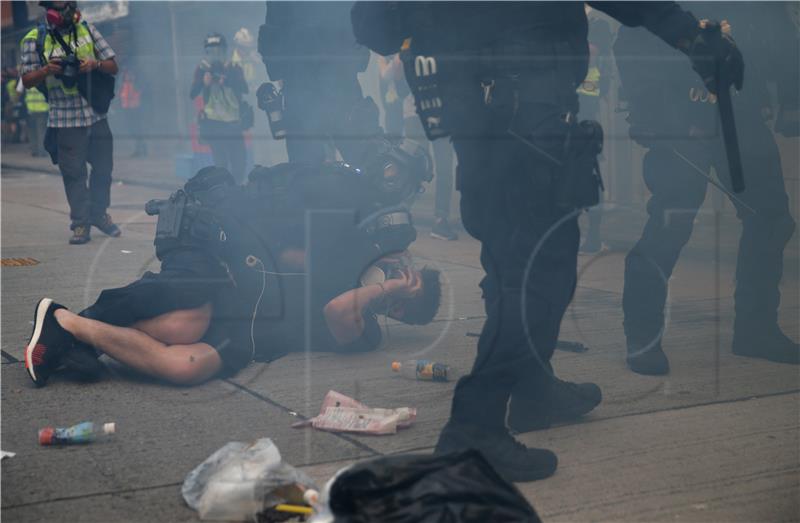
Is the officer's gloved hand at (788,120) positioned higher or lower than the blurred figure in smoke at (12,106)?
higher

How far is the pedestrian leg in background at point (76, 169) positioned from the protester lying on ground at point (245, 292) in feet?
13.8

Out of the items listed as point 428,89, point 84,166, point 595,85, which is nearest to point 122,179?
point 84,166

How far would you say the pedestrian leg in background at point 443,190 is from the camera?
9.62m

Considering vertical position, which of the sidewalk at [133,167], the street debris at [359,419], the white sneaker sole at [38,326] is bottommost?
the sidewalk at [133,167]

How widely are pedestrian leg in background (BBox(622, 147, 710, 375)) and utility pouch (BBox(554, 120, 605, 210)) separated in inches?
61.7

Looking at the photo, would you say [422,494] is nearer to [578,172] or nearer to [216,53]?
[578,172]

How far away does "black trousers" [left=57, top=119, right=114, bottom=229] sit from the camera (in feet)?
29.5

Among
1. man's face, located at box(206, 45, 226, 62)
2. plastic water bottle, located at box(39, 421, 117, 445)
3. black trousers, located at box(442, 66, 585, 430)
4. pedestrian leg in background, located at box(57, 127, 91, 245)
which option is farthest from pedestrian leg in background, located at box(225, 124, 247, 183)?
black trousers, located at box(442, 66, 585, 430)

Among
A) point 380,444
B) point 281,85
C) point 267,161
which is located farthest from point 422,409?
point 267,161

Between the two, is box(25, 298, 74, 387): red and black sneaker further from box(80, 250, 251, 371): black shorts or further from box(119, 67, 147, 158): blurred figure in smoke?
box(119, 67, 147, 158): blurred figure in smoke

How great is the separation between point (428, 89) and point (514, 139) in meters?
0.32

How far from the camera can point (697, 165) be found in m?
4.97

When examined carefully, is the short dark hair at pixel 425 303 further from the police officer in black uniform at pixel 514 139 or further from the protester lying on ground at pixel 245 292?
the police officer in black uniform at pixel 514 139

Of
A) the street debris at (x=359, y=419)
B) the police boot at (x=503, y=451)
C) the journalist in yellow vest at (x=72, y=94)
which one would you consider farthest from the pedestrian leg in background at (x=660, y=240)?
the journalist in yellow vest at (x=72, y=94)
